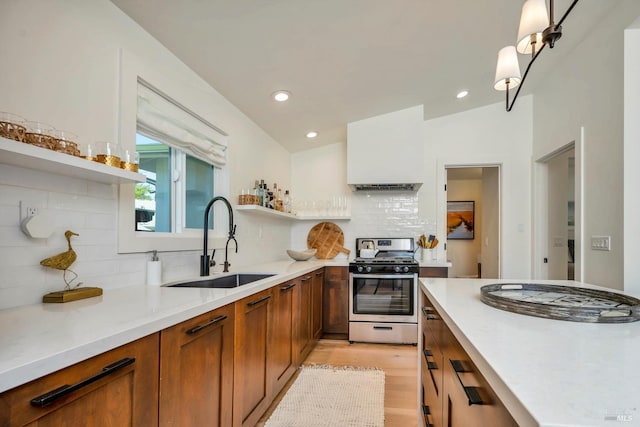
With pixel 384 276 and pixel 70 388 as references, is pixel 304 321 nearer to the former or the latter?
pixel 384 276

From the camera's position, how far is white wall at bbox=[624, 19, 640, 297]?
242 cm

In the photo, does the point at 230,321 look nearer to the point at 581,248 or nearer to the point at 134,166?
the point at 134,166

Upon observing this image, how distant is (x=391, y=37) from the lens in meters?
2.44

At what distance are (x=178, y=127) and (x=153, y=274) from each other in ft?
3.22

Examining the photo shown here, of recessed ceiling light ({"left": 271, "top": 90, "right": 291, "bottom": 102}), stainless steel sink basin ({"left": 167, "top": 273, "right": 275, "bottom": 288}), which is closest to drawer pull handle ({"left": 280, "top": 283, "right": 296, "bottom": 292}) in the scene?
stainless steel sink basin ({"left": 167, "top": 273, "right": 275, "bottom": 288})

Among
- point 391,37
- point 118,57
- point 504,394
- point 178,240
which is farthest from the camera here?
point 391,37

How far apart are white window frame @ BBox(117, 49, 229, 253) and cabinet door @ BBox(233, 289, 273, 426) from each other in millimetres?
659

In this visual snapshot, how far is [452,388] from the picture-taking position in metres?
1.07

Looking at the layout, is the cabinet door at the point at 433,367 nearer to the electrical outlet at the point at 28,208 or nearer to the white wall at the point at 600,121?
the electrical outlet at the point at 28,208

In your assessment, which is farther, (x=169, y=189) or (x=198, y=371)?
(x=169, y=189)

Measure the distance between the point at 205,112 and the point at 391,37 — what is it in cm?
143

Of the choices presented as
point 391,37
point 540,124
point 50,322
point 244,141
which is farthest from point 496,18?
point 50,322

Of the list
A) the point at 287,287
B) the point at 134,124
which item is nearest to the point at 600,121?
the point at 287,287

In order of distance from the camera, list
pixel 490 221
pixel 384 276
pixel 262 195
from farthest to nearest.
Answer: pixel 490 221 < pixel 384 276 < pixel 262 195
